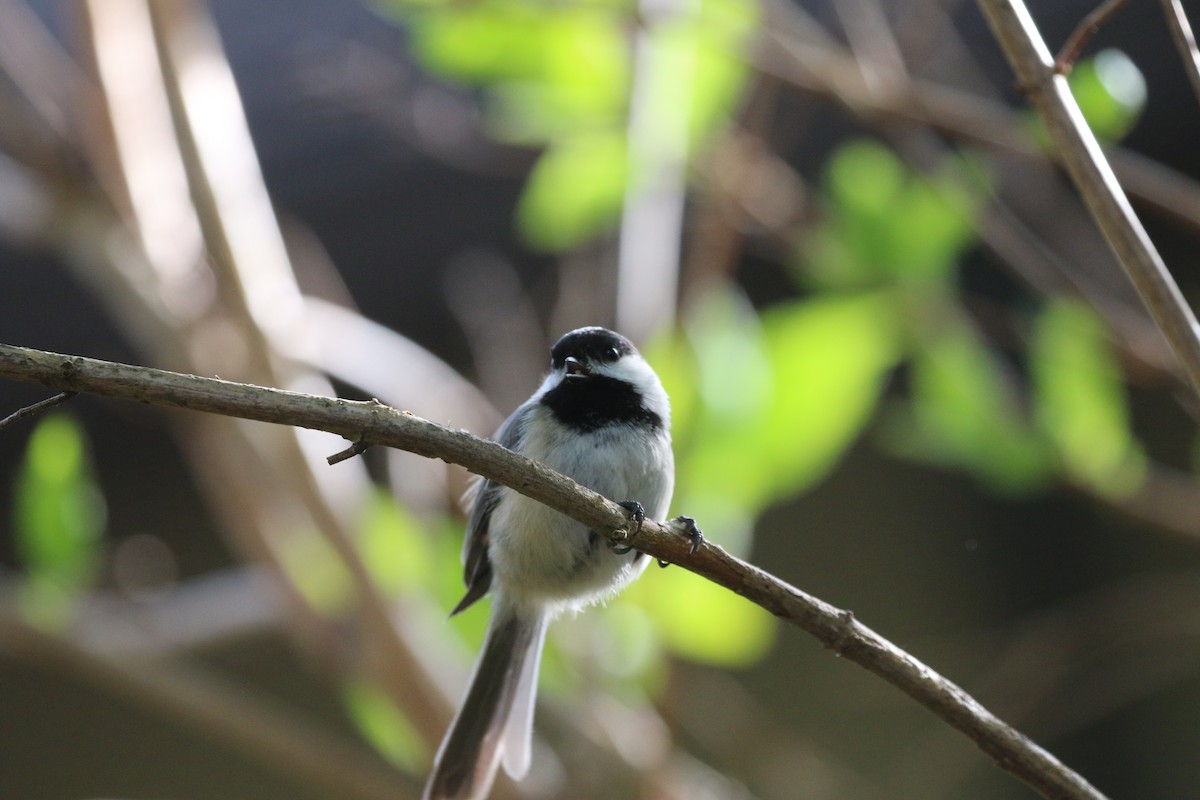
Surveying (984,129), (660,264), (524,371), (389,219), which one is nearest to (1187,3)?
(984,129)

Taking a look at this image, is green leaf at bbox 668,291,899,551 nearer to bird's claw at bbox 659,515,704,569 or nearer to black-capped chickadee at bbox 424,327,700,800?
black-capped chickadee at bbox 424,327,700,800

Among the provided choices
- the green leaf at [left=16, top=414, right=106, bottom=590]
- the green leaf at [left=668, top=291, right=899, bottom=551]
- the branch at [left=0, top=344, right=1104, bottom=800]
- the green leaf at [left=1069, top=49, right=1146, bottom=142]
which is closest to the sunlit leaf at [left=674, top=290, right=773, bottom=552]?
the green leaf at [left=668, top=291, right=899, bottom=551]

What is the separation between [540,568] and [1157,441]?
248 cm

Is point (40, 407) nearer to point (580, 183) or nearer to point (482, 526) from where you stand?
point (482, 526)

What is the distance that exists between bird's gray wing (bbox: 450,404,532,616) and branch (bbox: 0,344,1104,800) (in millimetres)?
805

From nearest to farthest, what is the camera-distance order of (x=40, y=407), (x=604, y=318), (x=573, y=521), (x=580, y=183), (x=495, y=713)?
(x=40, y=407)
(x=573, y=521)
(x=495, y=713)
(x=580, y=183)
(x=604, y=318)

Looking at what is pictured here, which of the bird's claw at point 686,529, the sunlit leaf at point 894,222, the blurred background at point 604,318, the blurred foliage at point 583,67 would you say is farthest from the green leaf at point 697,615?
the bird's claw at point 686,529

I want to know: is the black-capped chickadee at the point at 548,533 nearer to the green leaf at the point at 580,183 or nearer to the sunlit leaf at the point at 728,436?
A: the sunlit leaf at the point at 728,436

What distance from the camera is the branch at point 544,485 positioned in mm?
872

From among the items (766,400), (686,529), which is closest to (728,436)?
(766,400)

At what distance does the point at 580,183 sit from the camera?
2268mm

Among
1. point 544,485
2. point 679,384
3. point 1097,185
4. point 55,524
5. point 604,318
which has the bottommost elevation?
point 544,485

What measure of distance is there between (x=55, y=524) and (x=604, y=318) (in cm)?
169

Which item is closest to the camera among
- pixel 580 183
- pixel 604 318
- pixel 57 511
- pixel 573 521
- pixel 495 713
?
pixel 573 521
